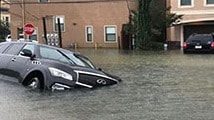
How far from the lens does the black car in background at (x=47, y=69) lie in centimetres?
1439

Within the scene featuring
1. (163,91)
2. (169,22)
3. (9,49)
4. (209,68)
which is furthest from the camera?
(169,22)

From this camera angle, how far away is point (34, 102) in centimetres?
1224

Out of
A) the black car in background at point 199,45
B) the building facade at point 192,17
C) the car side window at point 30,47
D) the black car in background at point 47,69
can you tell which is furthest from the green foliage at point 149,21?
the car side window at point 30,47

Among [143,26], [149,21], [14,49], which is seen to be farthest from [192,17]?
[14,49]

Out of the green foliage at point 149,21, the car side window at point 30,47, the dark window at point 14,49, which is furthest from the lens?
the green foliage at point 149,21

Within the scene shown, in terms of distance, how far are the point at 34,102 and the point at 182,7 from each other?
40.5 meters

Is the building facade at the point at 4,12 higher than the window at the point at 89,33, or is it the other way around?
the building facade at the point at 4,12

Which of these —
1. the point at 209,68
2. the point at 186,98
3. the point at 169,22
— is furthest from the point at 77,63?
the point at 169,22

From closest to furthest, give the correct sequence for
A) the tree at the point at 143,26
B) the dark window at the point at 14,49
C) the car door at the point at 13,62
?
the car door at the point at 13,62
the dark window at the point at 14,49
the tree at the point at 143,26

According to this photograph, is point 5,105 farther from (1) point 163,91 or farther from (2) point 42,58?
(1) point 163,91

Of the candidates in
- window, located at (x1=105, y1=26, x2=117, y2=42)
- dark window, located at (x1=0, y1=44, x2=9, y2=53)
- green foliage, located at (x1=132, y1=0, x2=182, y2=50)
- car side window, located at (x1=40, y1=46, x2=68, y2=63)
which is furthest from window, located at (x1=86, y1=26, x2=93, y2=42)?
car side window, located at (x1=40, y1=46, x2=68, y2=63)

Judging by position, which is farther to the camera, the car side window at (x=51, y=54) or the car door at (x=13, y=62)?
the car door at (x=13, y=62)

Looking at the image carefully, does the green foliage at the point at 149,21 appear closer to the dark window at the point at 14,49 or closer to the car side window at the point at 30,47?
the dark window at the point at 14,49

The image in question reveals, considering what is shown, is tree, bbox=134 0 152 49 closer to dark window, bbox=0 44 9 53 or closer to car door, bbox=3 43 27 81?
dark window, bbox=0 44 9 53
